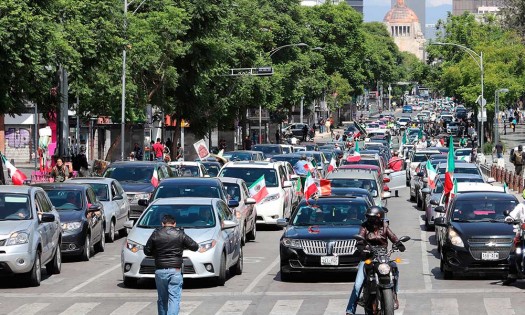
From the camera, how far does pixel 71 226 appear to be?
1007 inches

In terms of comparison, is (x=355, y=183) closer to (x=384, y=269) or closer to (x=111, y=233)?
(x=111, y=233)

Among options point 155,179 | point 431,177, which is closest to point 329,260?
point 155,179

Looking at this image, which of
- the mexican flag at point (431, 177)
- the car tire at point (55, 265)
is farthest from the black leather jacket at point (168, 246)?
the mexican flag at point (431, 177)

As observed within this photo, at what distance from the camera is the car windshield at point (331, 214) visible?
22516mm

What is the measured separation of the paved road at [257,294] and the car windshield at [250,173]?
31.5ft

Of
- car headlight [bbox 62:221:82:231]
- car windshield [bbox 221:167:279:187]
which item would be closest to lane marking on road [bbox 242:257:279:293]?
car headlight [bbox 62:221:82:231]

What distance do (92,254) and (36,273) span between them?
610 centimetres

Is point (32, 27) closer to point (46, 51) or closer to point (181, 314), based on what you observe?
point (46, 51)

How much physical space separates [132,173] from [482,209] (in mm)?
14283

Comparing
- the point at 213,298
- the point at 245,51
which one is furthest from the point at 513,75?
the point at 213,298

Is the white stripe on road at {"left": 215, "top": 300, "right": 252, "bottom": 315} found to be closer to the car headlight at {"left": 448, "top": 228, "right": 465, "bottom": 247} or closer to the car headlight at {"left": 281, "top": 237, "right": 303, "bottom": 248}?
the car headlight at {"left": 281, "top": 237, "right": 303, "bottom": 248}

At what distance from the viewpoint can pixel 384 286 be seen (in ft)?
49.5

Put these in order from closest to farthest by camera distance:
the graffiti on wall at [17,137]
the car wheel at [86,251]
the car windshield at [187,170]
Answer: the car wheel at [86,251] < the car windshield at [187,170] < the graffiti on wall at [17,137]

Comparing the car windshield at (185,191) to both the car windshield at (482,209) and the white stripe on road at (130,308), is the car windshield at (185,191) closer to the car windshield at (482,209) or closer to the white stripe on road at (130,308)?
the car windshield at (482,209)
